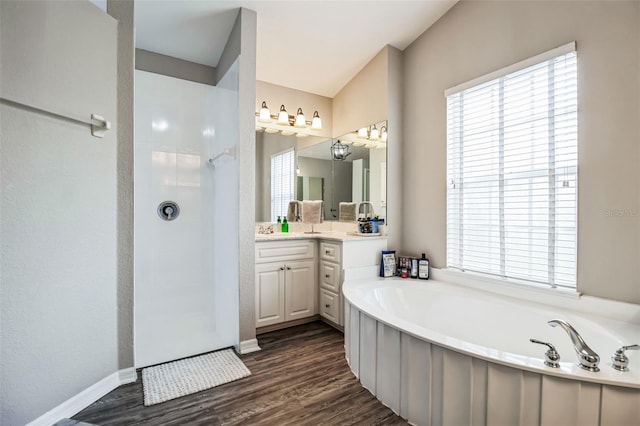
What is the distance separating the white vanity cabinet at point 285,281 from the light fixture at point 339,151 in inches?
44.4

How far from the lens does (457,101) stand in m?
2.61

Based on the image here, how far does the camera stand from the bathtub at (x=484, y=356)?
46.8 inches

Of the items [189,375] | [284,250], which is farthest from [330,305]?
[189,375]

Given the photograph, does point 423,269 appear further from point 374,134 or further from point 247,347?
point 247,347

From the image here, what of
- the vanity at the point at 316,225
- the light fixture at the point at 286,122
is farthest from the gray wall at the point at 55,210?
the light fixture at the point at 286,122

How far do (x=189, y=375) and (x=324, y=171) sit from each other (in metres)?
2.39

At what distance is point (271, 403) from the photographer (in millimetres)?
1784

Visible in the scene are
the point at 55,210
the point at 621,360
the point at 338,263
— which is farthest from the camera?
the point at 338,263

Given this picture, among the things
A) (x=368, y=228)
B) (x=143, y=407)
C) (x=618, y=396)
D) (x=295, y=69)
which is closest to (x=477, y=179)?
(x=368, y=228)

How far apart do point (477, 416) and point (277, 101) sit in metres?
3.21

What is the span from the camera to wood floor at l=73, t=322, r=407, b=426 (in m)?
1.64

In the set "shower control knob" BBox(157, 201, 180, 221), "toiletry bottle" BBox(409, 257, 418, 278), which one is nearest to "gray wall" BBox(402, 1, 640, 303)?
"toiletry bottle" BBox(409, 257, 418, 278)

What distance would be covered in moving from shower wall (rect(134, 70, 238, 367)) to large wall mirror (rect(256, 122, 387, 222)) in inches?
21.8

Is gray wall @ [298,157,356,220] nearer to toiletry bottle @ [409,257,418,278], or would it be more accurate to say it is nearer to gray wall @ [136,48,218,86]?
toiletry bottle @ [409,257,418,278]
